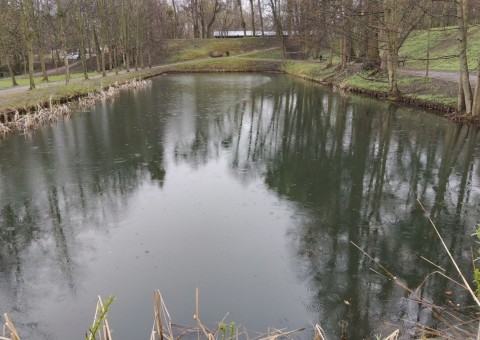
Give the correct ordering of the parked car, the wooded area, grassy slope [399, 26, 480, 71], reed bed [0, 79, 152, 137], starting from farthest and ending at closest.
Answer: the parked car < grassy slope [399, 26, 480, 71] < the wooded area < reed bed [0, 79, 152, 137]

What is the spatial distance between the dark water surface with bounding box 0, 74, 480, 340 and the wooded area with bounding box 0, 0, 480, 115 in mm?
5591

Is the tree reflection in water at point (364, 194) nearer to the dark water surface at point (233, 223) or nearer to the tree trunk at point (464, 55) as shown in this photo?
the dark water surface at point (233, 223)

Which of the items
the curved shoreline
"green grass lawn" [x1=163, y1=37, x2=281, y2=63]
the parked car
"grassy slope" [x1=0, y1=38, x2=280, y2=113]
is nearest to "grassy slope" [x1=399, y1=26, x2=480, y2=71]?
the curved shoreline

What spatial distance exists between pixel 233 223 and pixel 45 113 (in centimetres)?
1318

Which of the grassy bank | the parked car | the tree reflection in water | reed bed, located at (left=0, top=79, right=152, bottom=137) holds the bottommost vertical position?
the tree reflection in water

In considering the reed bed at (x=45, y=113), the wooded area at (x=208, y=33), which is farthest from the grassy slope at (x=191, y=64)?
the wooded area at (x=208, y=33)

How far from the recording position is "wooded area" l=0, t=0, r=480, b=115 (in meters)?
18.8

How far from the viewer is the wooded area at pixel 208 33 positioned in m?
18.8

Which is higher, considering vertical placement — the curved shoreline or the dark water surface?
the curved shoreline

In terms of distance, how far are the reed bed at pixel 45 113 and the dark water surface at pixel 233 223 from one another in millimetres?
1021

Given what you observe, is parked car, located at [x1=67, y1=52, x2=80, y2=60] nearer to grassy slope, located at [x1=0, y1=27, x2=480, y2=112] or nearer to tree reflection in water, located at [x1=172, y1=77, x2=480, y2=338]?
grassy slope, located at [x1=0, y1=27, x2=480, y2=112]

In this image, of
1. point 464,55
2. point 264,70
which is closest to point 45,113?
point 464,55

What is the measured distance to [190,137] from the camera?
1502 centimetres

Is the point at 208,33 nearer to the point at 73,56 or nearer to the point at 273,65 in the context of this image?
the point at 273,65
